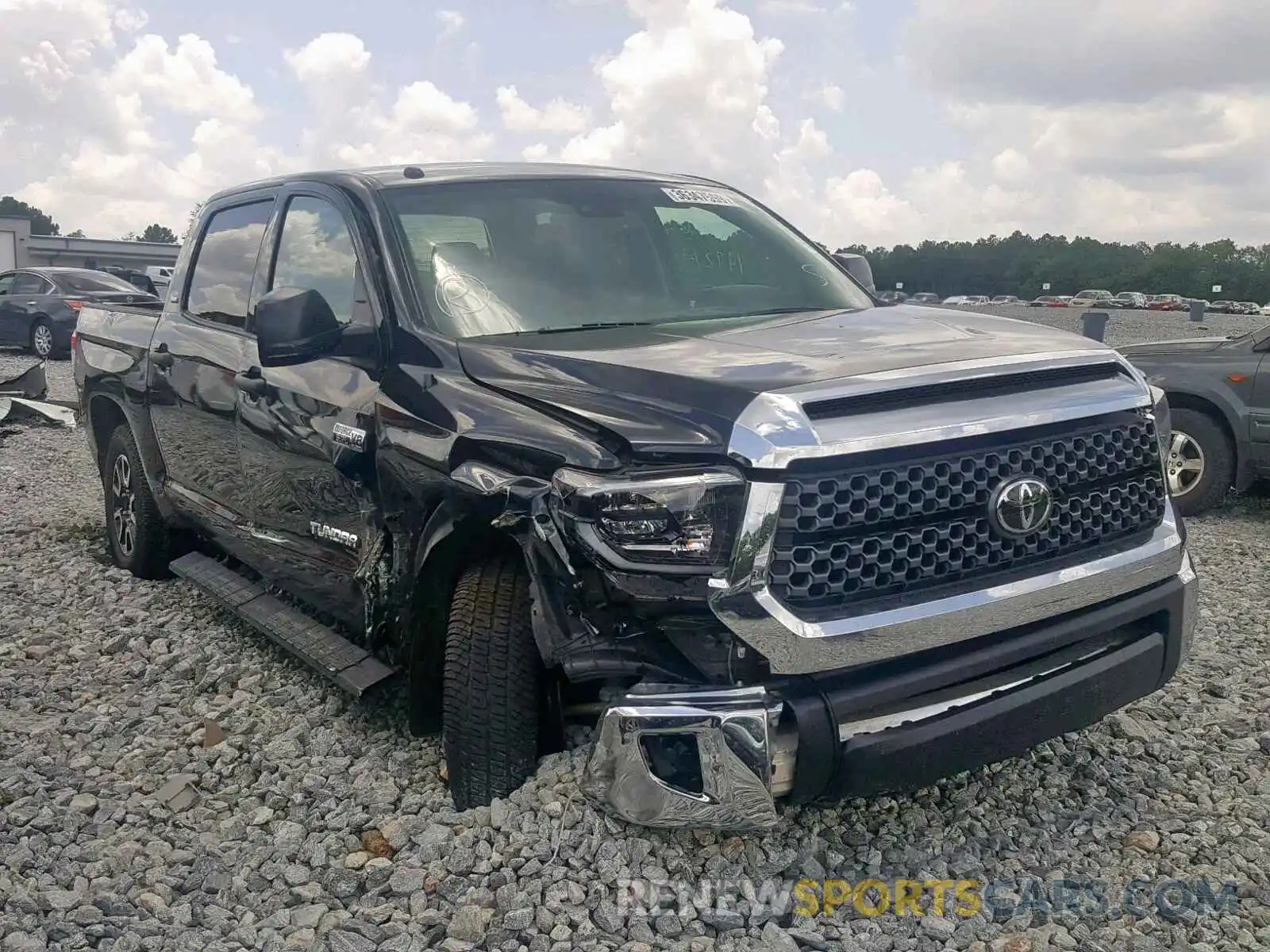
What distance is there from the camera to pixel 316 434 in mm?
3818

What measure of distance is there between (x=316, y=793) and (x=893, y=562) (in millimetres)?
1934

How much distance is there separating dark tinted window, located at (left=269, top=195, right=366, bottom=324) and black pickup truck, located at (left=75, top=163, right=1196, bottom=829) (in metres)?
0.02

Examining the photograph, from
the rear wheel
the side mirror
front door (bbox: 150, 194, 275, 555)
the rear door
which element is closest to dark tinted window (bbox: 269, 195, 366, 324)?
the side mirror

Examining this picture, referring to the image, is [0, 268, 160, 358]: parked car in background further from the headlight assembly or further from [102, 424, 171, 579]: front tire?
the headlight assembly

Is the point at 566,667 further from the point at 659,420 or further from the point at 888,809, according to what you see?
the point at 888,809

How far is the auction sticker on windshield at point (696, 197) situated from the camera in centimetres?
449

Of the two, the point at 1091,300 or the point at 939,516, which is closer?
the point at 939,516

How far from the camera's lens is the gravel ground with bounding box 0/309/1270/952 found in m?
2.76

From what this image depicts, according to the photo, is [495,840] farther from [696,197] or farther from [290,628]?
[696,197]

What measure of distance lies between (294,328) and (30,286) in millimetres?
18939

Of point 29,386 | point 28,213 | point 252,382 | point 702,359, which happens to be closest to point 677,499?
point 702,359

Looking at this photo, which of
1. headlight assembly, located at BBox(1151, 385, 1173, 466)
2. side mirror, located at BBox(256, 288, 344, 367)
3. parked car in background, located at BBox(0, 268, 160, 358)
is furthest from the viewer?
parked car in background, located at BBox(0, 268, 160, 358)

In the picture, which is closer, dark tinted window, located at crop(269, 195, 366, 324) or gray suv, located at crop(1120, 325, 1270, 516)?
dark tinted window, located at crop(269, 195, 366, 324)

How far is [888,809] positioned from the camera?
3.28 metres
